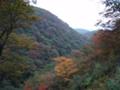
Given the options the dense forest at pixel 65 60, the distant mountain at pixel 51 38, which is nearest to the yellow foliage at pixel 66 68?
the dense forest at pixel 65 60

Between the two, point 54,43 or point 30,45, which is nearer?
point 30,45

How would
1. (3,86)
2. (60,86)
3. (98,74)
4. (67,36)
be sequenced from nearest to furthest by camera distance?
(98,74), (60,86), (3,86), (67,36)

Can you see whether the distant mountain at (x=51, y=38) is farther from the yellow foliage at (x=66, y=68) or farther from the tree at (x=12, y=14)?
the tree at (x=12, y=14)

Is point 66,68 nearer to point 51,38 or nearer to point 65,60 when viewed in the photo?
point 65,60

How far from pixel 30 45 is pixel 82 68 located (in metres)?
8.36

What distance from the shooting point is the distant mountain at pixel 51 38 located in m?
83.9

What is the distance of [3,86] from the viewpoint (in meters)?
49.4

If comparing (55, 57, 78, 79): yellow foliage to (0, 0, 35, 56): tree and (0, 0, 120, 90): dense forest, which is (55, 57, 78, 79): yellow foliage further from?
(0, 0, 35, 56): tree

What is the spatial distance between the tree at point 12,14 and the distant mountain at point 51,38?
2352 inches

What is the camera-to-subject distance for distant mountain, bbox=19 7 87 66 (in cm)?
8394

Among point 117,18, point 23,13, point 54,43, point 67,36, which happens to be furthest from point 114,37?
point 67,36

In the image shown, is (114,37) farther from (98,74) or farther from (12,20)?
(12,20)

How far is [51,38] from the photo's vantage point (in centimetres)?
10581

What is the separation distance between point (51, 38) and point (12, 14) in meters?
90.2
